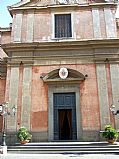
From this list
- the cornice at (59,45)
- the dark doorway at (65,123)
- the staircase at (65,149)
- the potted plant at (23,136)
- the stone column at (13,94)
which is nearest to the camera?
the staircase at (65,149)

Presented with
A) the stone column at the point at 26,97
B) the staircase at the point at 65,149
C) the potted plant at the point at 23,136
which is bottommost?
the staircase at the point at 65,149

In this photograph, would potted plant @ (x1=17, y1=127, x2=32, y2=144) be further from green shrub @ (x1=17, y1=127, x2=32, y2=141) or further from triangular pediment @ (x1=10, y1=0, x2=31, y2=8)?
triangular pediment @ (x1=10, y1=0, x2=31, y2=8)

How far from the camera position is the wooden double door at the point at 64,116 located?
1434 centimetres

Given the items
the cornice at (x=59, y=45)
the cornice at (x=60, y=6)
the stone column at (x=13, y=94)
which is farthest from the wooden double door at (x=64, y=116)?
the cornice at (x=60, y=6)

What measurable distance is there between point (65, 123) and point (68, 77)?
331 cm

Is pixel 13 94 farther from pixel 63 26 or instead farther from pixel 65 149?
pixel 63 26

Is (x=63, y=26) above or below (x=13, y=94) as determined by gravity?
above

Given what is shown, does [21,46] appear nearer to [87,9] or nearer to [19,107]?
[19,107]

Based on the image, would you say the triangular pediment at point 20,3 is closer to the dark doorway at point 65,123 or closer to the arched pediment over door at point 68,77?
the arched pediment over door at point 68,77

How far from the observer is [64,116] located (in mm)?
15172

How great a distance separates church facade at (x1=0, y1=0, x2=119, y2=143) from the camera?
1419 cm

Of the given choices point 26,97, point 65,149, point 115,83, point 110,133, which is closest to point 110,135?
point 110,133

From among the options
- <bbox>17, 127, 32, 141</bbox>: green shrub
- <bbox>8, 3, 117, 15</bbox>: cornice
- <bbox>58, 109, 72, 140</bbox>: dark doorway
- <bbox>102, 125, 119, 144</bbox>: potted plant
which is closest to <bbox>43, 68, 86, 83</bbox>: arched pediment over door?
<bbox>58, 109, 72, 140</bbox>: dark doorway

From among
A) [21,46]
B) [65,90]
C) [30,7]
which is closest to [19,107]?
[65,90]
